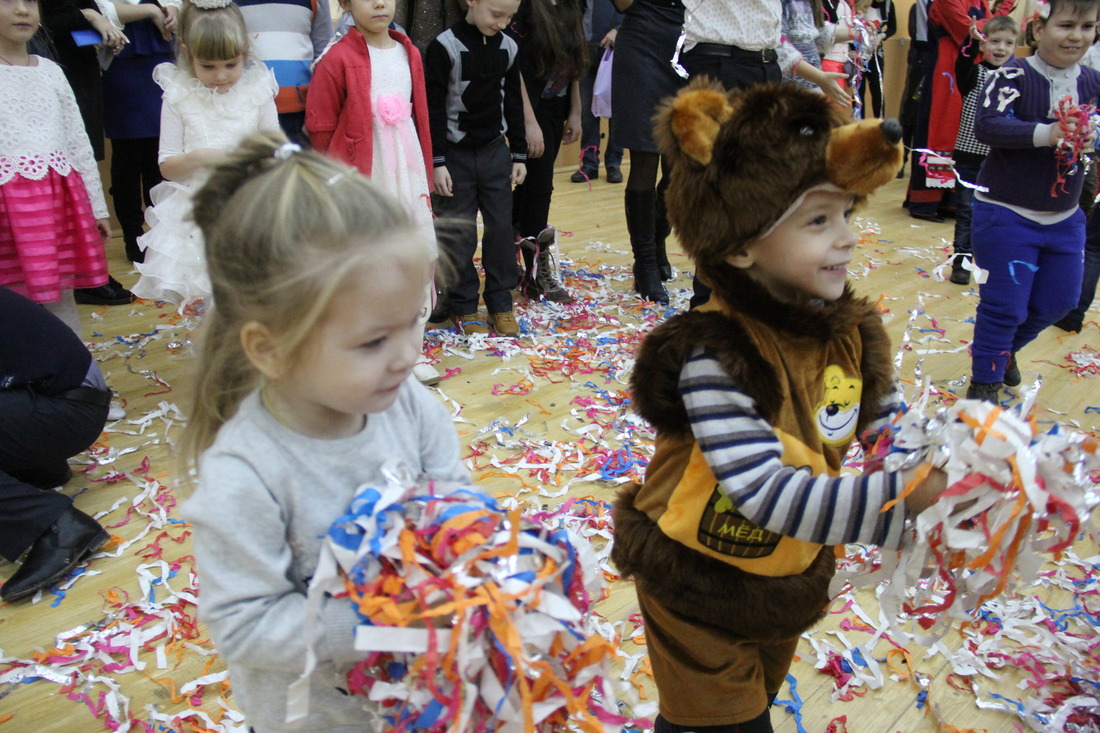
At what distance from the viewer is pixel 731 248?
130cm

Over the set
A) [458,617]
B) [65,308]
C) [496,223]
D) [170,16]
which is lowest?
[65,308]

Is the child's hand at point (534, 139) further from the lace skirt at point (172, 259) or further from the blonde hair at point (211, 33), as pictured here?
the lace skirt at point (172, 259)

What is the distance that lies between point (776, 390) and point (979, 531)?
13.3 inches

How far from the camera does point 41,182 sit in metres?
3.01

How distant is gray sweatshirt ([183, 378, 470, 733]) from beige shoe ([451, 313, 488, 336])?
2911 mm

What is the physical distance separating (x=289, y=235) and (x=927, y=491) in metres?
0.93

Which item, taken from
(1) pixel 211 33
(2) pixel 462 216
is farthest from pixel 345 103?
(2) pixel 462 216

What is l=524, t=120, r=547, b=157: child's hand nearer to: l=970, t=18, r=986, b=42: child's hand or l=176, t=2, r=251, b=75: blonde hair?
l=176, t=2, r=251, b=75: blonde hair

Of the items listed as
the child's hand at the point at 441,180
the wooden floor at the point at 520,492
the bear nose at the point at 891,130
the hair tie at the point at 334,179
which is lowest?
the wooden floor at the point at 520,492

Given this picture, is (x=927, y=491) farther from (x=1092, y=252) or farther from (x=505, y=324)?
(x=1092, y=252)

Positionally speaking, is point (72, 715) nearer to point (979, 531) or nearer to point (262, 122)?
point (979, 531)

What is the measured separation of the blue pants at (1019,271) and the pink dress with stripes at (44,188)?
3.46m

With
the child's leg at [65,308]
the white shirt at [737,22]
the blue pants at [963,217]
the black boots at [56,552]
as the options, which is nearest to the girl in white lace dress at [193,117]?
the child's leg at [65,308]

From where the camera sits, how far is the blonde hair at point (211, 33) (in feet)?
9.87
